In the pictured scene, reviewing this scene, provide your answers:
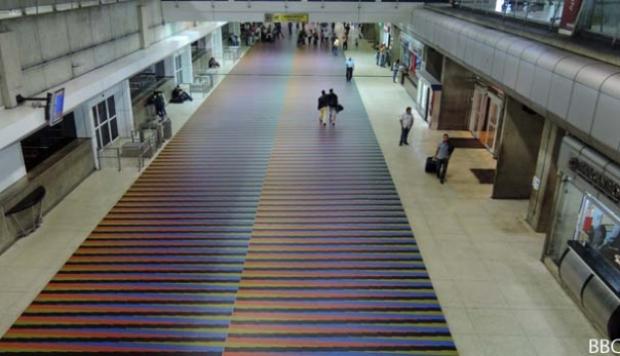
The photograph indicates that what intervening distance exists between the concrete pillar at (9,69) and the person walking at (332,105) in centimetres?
998

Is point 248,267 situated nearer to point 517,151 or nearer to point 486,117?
point 517,151

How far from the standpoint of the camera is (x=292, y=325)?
746 centimetres

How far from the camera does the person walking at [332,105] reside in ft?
57.1

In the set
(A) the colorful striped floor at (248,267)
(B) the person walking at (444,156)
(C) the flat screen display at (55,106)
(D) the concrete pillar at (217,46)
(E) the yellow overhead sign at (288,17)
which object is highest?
(E) the yellow overhead sign at (288,17)

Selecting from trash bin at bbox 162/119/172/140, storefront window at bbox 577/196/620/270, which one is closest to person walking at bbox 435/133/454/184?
storefront window at bbox 577/196/620/270

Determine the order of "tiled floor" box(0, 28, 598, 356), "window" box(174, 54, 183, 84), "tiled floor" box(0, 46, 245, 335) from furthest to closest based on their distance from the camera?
1. "window" box(174, 54, 183, 84)
2. "tiled floor" box(0, 46, 245, 335)
3. "tiled floor" box(0, 28, 598, 356)

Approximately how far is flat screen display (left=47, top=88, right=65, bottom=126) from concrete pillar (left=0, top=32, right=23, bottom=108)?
63cm

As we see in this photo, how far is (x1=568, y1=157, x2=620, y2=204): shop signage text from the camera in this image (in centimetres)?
680

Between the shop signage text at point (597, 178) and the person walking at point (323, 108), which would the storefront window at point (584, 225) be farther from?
the person walking at point (323, 108)

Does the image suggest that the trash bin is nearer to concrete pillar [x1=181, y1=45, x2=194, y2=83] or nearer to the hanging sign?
concrete pillar [x1=181, y1=45, x2=194, y2=83]

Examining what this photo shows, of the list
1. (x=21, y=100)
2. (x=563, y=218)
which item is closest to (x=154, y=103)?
(x=21, y=100)

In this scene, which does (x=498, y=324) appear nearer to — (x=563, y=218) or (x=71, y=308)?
(x=563, y=218)

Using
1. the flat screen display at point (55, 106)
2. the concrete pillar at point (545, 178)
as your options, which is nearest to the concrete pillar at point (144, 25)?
the flat screen display at point (55, 106)

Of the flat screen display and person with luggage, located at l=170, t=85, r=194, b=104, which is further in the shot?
person with luggage, located at l=170, t=85, r=194, b=104
